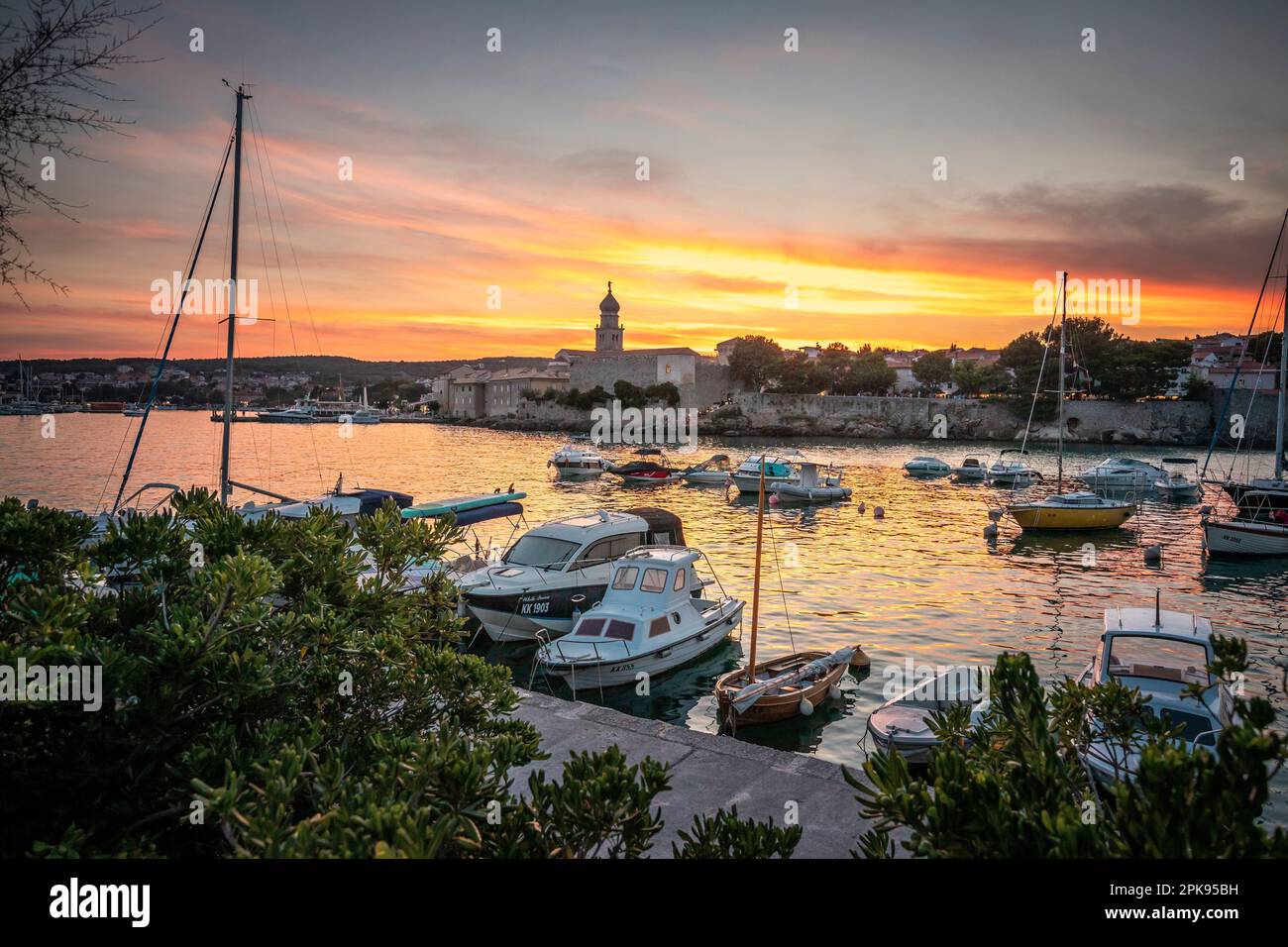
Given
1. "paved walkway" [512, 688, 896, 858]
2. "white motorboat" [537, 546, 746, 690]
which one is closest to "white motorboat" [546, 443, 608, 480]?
"white motorboat" [537, 546, 746, 690]

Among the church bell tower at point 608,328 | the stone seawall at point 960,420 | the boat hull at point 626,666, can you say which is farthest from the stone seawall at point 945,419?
the boat hull at point 626,666

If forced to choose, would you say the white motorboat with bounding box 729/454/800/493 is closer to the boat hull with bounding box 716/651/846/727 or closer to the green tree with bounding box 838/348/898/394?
the boat hull with bounding box 716/651/846/727

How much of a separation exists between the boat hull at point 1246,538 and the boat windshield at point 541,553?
851 inches

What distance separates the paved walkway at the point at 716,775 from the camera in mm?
6059

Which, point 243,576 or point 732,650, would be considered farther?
point 732,650

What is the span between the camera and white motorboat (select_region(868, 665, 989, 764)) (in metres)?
9.77

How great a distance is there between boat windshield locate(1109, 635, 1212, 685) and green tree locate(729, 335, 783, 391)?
103999 millimetres

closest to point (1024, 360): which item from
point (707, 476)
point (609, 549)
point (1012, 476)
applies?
point (1012, 476)

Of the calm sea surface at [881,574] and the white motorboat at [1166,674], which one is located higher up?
the white motorboat at [1166,674]

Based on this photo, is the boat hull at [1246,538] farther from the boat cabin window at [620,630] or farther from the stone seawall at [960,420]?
the stone seawall at [960,420]
